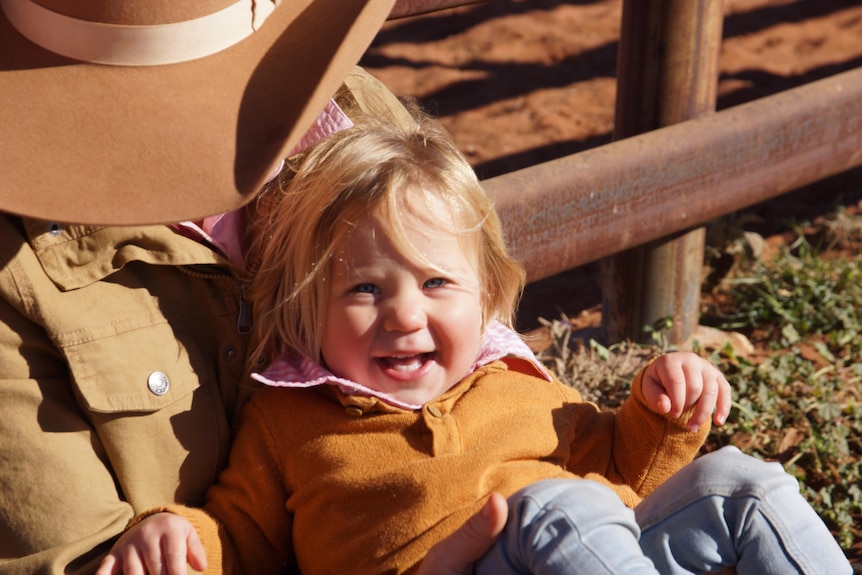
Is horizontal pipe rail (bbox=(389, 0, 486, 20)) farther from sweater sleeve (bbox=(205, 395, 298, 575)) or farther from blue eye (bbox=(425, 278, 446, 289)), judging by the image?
sweater sleeve (bbox=(205, 395, 298, 575))

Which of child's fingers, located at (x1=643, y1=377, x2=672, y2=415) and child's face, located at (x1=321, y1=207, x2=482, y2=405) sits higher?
child's face, located at (x1=321, y1=207, x2=482, y2=405)

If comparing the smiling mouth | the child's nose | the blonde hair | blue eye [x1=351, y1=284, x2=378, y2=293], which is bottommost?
the smiling mouth

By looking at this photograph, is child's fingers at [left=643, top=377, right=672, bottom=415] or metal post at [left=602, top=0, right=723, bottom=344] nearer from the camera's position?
child's fingers at [left=643, top=377, right=672, bottom=415]

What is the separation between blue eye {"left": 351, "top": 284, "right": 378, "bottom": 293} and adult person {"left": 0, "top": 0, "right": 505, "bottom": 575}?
0.86ft

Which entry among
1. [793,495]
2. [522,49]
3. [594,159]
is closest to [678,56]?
[594,159]

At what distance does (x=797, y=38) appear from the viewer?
6.24 metres

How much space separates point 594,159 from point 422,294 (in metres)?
0.81

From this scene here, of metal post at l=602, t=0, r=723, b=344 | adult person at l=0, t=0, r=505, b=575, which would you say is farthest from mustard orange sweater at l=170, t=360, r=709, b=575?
metal post at l=602, t=0, r=723, b=344

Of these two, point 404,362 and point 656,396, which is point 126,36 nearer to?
point 404,362

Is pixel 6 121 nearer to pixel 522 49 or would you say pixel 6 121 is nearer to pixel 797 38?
pixel 522 49

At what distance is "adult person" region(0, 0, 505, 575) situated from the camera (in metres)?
1.78

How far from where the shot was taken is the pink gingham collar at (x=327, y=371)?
6.82 feet

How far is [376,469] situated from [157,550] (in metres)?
0.39

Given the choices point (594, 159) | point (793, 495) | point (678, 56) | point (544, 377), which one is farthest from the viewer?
point (678, 56)
